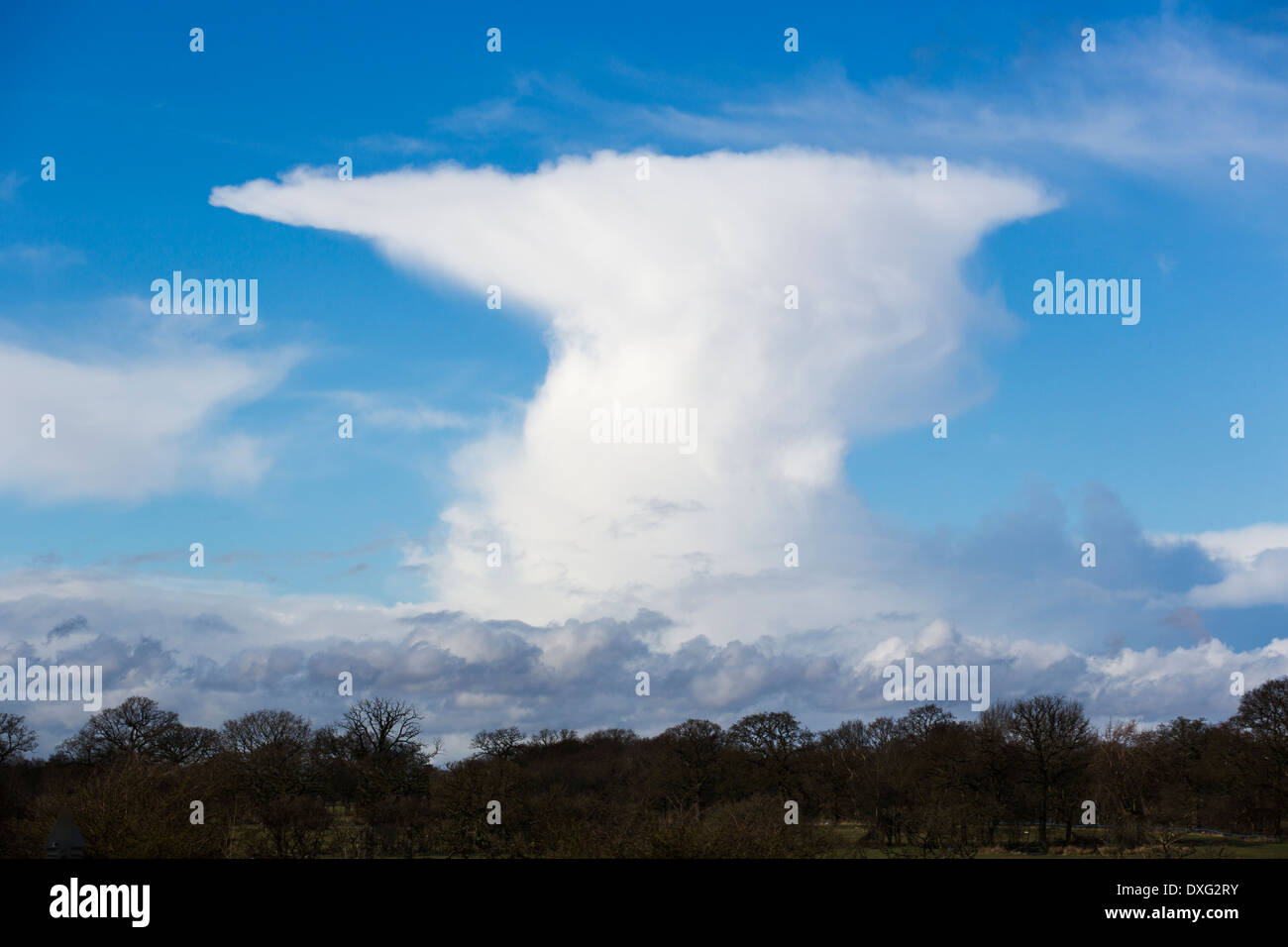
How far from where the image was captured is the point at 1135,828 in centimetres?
5481

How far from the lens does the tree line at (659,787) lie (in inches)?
1495

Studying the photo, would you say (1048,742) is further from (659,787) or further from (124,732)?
(124,732)

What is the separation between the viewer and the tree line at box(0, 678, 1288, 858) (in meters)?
38.0

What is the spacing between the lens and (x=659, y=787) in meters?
68.8

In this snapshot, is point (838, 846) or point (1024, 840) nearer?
point (838, 846)

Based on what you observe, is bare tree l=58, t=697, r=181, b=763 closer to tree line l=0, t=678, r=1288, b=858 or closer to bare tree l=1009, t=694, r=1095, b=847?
tree line l=0, t=678, r=1288, b=858

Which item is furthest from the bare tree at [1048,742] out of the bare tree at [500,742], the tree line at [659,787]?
the bare tree at [500,742]

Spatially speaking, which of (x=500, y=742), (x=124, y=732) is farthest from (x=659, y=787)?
(x=124, y=732)

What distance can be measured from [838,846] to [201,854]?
29.3 meters

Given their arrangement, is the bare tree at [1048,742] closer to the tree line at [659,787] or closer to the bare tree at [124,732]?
the tree line at [659,787]

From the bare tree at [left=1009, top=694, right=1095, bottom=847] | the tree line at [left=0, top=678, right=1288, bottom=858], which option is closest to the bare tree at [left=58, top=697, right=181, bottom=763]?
the tree line at [left=0, top=678, right=1288, bottom=858]
